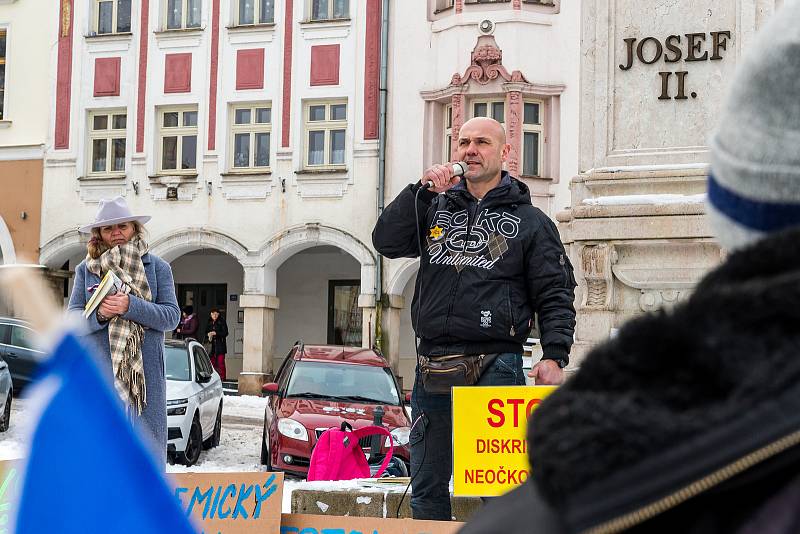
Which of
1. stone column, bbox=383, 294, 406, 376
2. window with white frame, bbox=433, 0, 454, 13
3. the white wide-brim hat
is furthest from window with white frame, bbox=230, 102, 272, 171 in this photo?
the white wide-brim hat

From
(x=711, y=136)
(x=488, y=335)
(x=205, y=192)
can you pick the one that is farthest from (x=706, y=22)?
(x=205, y=192)

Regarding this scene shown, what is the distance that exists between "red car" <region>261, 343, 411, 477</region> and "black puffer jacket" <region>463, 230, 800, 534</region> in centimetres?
1044

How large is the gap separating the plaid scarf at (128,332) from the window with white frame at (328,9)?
21.3m

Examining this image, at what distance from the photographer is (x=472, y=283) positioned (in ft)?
16.3

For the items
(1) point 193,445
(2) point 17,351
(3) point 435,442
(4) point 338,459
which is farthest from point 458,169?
(2) point 17,351

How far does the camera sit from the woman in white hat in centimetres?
549

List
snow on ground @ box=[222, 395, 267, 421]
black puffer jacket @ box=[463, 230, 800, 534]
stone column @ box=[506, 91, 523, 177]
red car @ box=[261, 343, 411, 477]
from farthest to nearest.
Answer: stone column @ box=[506, 91, 523, 177], snow on ground @ box=[222, 395, 267, 421], red car @ box=[261, 343, 411, 477], black puffer jacket @ box=[463, 230, 800, 534]

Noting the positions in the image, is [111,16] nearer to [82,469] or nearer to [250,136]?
[250,136]

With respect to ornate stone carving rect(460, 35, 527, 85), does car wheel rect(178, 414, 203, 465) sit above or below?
below

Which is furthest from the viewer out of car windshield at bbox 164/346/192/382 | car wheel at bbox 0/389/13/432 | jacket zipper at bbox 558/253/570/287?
car wheel at bbox 0/389/13/432

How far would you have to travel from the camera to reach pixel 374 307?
25953 mm

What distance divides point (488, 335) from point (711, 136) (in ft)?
12.2

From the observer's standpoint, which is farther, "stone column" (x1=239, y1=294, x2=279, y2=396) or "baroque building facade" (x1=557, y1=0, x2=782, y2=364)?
"stone column" (x1=239, y1=294, x2=279, y2=396)

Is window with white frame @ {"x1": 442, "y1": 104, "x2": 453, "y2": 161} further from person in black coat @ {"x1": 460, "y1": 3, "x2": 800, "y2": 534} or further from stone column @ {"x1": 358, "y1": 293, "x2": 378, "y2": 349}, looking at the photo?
person in black coat @ {"x1": 460, "y1": 3, "x2": 800, "y2": 534}
